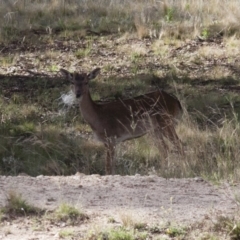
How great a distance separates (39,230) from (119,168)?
5.00 meters

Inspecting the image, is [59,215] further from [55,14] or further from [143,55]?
[55,14]

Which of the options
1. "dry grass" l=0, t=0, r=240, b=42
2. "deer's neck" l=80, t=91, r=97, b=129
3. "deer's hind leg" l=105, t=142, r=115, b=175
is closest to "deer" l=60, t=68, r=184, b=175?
A: "deer's neck" l=80, t=91, r=97, b=129

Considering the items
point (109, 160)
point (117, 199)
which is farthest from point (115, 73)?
point (117, 199)

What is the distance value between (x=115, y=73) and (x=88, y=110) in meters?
5.09

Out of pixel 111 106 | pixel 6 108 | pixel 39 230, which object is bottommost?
A: pixel 6 108

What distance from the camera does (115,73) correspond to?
55.7 feet

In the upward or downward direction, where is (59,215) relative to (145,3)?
upward

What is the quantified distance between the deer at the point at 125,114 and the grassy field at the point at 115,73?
258mm

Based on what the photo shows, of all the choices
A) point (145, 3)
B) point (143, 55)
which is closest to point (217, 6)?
point (145, 3)

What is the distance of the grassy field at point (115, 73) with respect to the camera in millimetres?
11268

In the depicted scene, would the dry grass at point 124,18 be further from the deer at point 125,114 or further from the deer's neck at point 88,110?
the deer's neck at point 88,110

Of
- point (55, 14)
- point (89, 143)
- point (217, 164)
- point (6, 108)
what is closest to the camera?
point (217, 164)

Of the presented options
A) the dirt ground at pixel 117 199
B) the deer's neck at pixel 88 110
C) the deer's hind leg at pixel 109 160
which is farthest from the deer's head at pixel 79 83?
the dirt ground at pixel 117 199

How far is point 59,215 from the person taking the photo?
6195mm
